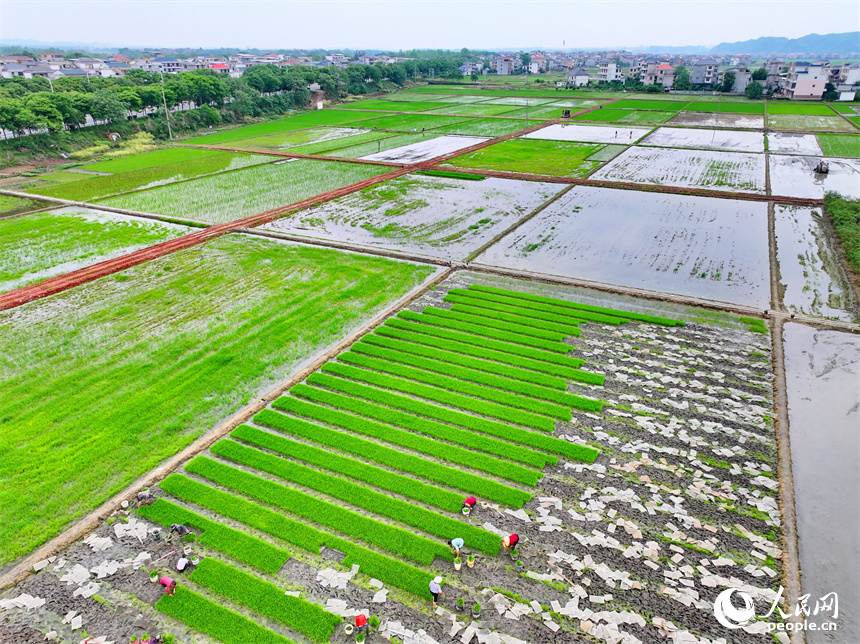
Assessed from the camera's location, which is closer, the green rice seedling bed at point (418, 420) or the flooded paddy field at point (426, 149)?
the green rice seedling bed at point (418, 420)

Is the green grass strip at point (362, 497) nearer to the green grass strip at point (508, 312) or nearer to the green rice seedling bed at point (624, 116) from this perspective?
the green grass strip at point (508, 312)

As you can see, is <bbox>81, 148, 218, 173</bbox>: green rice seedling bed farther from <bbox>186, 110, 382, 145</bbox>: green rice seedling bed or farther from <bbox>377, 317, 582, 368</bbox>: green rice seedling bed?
<bbox>377, 317, 582, 368</bbox>: green rice seedling bed

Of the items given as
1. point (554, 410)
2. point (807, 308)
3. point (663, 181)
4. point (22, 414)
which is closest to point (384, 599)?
point (554, 410)

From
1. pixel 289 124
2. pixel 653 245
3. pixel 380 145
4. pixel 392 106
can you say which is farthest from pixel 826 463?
pixel 392 106

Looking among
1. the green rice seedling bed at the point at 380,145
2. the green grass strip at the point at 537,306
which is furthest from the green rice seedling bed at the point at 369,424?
the green rice seedling bed at the point at 380,145

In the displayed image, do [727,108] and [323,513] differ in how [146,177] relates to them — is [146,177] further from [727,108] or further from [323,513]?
[727,108]

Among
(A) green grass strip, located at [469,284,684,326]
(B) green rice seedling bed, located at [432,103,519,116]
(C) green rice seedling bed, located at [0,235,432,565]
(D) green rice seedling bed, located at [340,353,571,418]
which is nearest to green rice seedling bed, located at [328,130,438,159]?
(B) green rice seedling bed, located at [432,103,519,116]

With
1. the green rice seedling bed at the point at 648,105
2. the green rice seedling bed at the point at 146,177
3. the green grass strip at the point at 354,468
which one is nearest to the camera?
the green grass strip at the point at 354,468
